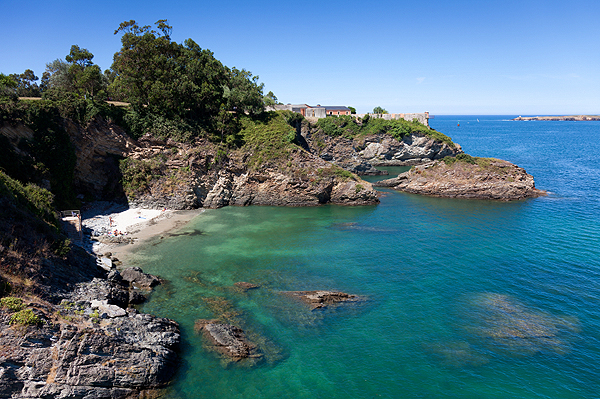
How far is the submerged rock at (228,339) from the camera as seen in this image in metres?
19.2

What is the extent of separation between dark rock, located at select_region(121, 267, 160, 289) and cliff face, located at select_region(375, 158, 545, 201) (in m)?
47.8

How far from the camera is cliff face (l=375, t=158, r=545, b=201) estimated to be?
5503 centimetres

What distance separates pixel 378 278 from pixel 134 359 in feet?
62.7

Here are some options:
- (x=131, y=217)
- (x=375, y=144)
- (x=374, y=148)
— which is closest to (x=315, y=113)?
(x=375, y=144)

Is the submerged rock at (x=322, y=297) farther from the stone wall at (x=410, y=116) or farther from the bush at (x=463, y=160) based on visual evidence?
the stone wall at (x=410, y=116)

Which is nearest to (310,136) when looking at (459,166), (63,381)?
(459,166)

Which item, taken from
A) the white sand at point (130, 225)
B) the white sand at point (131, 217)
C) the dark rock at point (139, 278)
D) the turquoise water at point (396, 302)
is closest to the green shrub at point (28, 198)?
the white sand at point (130, 225)

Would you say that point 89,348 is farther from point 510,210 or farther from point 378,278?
point 510,210

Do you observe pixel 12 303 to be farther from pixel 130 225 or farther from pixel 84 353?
pixel 130 225

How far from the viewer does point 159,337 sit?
19.2m

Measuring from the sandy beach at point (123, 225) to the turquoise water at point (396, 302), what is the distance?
8.42 feet

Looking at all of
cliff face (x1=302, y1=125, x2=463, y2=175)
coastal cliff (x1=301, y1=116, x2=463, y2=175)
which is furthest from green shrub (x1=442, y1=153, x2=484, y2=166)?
coastal cliff (x1=301, y1=116, x2=463, y2=175)

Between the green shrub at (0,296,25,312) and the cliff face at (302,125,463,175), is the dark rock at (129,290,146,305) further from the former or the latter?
the cliff face at (302,125,463,175)

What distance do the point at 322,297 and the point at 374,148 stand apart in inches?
2661
